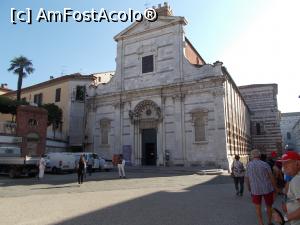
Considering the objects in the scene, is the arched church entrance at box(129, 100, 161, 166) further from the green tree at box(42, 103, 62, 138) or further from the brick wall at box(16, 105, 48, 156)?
the green tree at box(42, 103, 62, 138)

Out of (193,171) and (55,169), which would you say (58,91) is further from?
(193,171)

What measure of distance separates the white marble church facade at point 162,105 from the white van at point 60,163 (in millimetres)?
7650

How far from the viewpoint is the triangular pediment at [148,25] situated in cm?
3047

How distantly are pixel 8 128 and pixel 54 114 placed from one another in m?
8.39

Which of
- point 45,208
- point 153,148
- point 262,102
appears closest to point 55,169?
point 153,148

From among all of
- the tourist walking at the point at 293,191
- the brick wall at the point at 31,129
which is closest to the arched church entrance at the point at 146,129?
the brick wall at the point at 31,129

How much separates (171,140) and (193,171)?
5452 millimetres

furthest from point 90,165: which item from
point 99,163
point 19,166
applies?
point 19,166

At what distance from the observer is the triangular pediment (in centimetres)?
3047

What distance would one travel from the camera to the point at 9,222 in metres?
7.27

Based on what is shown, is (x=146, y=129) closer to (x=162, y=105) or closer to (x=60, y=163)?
(x=162, y=105)

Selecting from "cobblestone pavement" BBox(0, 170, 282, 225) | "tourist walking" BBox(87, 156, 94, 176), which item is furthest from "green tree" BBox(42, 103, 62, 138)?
"cobblestone pavement" BBox(0, 170, 282, 225)

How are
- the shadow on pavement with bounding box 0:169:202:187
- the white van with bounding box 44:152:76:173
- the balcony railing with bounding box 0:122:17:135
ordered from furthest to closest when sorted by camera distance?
the balcony railing with bounding box 0:122:17:135
the white van with bounding box 44:152:76:173
the shadow on pavement with bounding box 0:169:202:187

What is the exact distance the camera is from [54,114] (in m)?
36.7
